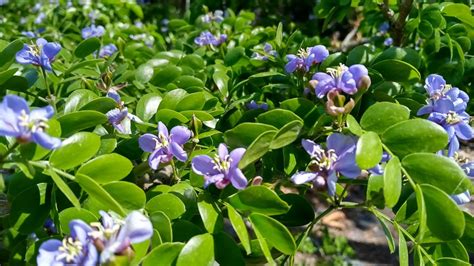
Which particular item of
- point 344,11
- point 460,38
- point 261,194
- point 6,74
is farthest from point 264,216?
point 344,11

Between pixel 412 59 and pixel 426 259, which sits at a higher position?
pixel 412 59

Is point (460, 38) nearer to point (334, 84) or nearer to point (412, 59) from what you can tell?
point (412, 59)

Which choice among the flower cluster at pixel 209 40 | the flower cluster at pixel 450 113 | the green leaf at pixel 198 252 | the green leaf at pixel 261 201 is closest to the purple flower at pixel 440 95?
the flower cluster at pixel 450 113

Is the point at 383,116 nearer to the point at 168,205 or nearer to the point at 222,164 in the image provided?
the point at 222,164

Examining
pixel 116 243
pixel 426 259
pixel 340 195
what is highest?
pixel 116 243

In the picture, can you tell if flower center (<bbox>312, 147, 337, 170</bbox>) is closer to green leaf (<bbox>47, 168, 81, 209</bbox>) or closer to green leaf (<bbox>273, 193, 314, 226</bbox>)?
green leaf (<bbox>273, 193, 314, 226</bbox>)

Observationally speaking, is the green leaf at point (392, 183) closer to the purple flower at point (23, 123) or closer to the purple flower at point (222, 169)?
the purple flower at point (222, 169)

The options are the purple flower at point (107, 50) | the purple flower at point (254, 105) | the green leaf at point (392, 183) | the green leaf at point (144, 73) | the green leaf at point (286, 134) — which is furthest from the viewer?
the purple flower at point (107, 50)

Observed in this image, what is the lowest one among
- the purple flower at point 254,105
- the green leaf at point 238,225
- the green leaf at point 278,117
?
the purple flower at point 254,105
